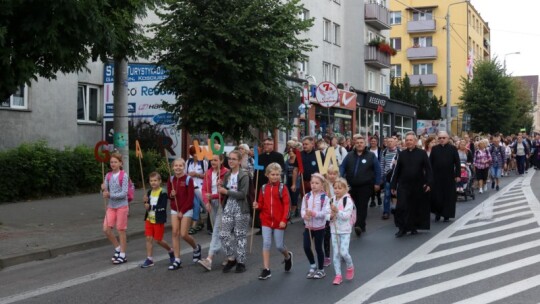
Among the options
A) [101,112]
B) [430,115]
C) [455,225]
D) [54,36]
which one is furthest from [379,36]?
[54,36]

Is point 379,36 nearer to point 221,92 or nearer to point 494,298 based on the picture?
point 221,92

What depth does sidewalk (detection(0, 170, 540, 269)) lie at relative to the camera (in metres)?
9.91

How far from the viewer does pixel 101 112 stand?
2261 cm

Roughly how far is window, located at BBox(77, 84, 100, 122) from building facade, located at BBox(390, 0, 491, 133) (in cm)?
4571

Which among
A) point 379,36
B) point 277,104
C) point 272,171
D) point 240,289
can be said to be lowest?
point 240,289

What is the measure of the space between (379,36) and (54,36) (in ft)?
119

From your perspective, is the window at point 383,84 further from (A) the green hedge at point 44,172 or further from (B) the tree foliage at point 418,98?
(A) the green hedge at point 44,172

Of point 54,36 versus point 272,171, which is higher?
point 54,36

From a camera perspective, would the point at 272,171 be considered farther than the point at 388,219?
No

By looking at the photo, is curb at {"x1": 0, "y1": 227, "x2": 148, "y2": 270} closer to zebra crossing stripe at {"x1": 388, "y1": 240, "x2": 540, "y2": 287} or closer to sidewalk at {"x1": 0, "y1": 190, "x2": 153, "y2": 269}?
sidewalk at {"x1": 0, "y1": 190, "x2": 153, "y2": 269}

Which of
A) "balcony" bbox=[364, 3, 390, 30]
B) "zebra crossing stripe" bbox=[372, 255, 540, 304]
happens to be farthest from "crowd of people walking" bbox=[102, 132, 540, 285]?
"balcony" bbox=[364, 3, 390, 30]

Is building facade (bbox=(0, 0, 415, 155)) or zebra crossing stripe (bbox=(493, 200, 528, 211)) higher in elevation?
building facade (bbox=(0, 0, 415, 155))

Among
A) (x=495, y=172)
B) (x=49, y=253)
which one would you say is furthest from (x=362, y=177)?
(x=495, y=172)

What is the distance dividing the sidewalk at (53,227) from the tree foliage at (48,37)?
2513 mm
